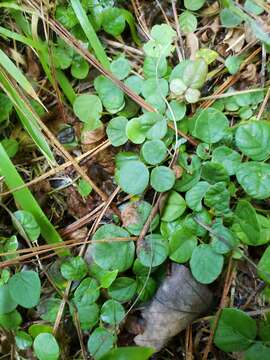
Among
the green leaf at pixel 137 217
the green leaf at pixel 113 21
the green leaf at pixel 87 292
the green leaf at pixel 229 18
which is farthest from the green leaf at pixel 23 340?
the green leaf at pixel 229 18

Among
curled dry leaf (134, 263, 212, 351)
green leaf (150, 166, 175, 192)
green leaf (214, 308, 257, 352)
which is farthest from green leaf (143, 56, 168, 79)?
green leaf (214, 308, 257, 352)

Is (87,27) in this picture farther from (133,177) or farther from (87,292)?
(87,292)

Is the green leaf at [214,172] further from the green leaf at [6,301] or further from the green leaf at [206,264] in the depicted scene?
the green leaf at [6,301]

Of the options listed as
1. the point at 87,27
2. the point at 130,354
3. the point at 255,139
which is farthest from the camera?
the point at 87,27

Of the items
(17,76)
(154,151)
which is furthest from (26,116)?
(154,151)

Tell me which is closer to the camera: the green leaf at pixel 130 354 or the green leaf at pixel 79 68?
the green leaf at pixel 130 354

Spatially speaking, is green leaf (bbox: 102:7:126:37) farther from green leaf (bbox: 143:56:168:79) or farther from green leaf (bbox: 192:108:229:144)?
green leaf (bbox: 192:108:229:144)

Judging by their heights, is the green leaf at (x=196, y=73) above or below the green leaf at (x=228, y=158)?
above
